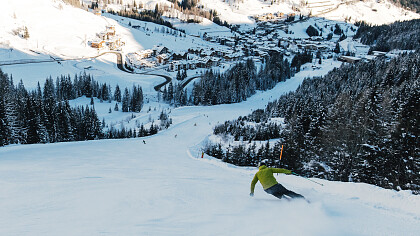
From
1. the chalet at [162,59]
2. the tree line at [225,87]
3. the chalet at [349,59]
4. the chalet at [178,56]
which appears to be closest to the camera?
the tree line at [225,87]

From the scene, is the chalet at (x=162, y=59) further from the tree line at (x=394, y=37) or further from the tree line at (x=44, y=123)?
the tree line at (x=394, y=37)

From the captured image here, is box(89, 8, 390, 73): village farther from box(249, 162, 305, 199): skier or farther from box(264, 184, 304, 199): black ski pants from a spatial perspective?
box(264, 184, 304, 199): black ski pants

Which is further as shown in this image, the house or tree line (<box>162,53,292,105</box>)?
the house

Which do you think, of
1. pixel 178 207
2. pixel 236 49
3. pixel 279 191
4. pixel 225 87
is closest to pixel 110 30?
pixel 236 49

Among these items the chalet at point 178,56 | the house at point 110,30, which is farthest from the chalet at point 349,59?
the house at point 110,30

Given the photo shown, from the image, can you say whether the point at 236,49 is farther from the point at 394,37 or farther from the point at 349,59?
the point at 394,37

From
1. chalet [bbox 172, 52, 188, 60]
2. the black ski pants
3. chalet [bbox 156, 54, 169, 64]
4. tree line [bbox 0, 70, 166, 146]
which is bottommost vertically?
tree line [bbox 0, 70, 166, 146]

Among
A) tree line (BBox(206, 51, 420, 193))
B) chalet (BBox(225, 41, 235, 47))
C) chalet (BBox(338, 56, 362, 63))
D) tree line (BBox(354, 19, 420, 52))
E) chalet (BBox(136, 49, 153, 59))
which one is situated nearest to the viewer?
tree line (BBox(206, 51, 420, 193))

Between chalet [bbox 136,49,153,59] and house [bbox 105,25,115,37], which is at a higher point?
house [bbox 105,25,115,37]

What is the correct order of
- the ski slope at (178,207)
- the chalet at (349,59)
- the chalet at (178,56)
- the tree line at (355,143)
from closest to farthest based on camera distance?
the ski slope at (178,207) → the tree line at (355,143) → the chalet at (349,59) → the chalet at (178,56)

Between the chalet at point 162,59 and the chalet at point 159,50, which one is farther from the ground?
the chalet at point 159,50

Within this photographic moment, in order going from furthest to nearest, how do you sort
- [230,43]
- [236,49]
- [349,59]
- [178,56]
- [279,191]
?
[230,43], [236,49], [178,56], [349,59], [279,191]

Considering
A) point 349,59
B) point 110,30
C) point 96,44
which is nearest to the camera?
point 349,59

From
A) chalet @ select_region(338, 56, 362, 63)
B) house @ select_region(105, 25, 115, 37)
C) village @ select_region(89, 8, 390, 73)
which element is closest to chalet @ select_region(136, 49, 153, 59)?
village @ select_region(89, 8, 390, 73)
